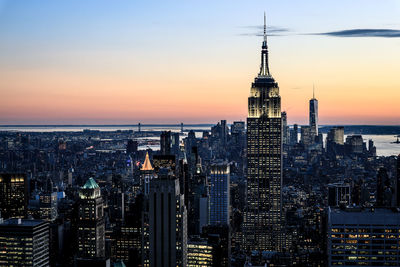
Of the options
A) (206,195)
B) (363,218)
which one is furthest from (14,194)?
(363,218)

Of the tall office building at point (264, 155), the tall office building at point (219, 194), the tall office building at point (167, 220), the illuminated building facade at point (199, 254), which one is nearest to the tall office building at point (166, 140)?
the tall office building at point (264, 155)

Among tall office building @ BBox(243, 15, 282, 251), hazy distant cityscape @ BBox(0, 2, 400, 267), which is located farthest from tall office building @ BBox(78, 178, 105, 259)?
tall office building @ BBox(243, 15, 282, 251)

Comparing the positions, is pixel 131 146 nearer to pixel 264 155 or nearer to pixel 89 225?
pixel 264 155

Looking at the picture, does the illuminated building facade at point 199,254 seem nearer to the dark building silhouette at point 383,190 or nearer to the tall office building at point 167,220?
the tall office building at point 167,220

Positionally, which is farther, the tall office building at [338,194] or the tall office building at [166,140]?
the tall office building at [166,140]

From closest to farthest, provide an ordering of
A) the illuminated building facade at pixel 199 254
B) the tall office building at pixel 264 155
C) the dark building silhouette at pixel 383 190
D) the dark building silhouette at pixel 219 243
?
1. the illuminated building facade at pixel 199 254
2. the dark building silhouette at pixel 219 243
3. the dark building silhouette at pixel 383 190
4. the tall office building at pixel 264 155

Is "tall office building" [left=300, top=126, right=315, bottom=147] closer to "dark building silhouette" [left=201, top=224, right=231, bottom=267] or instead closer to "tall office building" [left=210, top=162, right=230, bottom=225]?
"tall office building" [left=210, top=162, right=230, bottom=225]
